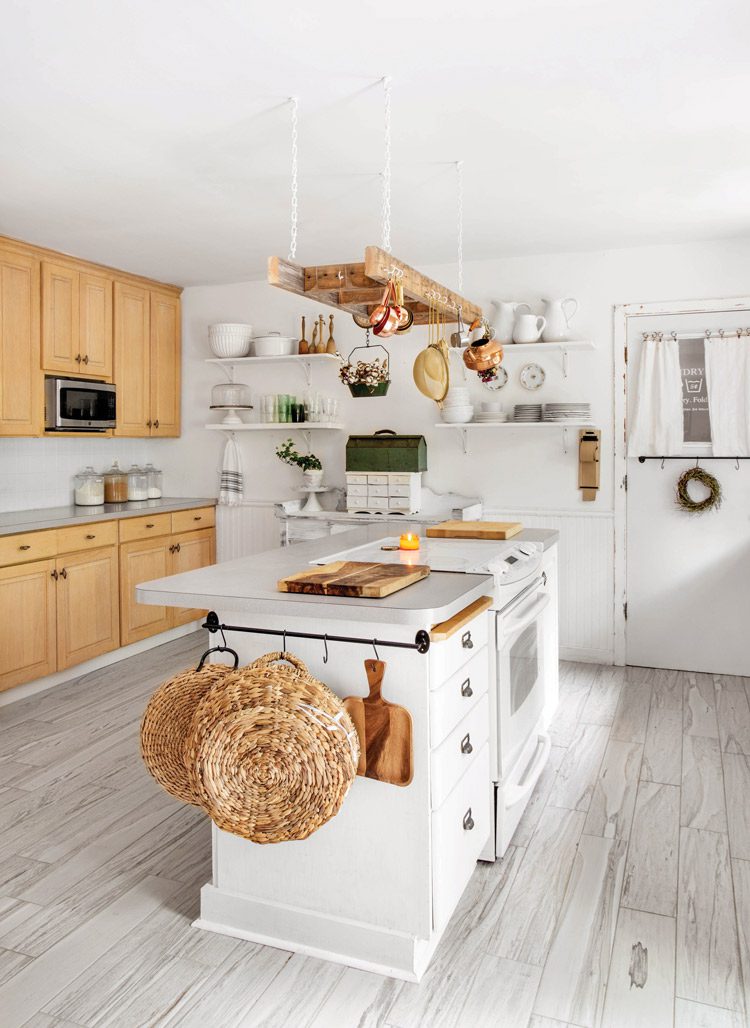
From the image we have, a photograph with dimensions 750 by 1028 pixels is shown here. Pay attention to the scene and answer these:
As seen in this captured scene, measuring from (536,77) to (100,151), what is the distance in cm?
165

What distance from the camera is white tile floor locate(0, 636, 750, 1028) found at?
6.10 ft

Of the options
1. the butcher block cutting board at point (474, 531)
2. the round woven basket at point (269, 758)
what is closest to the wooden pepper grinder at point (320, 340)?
the butcher block cutting board at point (474, 531)

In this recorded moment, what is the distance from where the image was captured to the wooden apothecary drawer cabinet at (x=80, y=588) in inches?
157

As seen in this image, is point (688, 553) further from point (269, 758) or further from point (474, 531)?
point (269, 758)

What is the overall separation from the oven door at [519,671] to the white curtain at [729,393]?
1871 millimetres

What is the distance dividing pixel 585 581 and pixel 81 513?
3019 millimetres

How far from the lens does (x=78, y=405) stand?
468 centimetres

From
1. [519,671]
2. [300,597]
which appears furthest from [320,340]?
[300,597]

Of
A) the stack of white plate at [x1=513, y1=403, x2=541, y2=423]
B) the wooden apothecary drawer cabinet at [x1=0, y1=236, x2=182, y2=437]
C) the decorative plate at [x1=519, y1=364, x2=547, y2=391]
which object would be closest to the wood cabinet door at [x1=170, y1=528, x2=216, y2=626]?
the wooden apothecary drawer cabinet at [x1=0, y1=236, x2=182, y2=437]

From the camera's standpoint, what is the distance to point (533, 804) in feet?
9.59

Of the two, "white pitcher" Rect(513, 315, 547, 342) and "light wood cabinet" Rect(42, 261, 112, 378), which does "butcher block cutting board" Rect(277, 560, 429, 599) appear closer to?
"white pitcher" Rect(513, 315, 547, 342)

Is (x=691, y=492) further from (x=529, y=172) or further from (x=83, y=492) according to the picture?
(x=83, y=492)

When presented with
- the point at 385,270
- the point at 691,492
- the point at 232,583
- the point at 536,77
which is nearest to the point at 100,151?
the point at 385,270

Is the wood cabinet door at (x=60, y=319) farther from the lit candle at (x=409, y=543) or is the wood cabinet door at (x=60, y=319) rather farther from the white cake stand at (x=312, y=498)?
the lit candle at (x=409, y=543)
